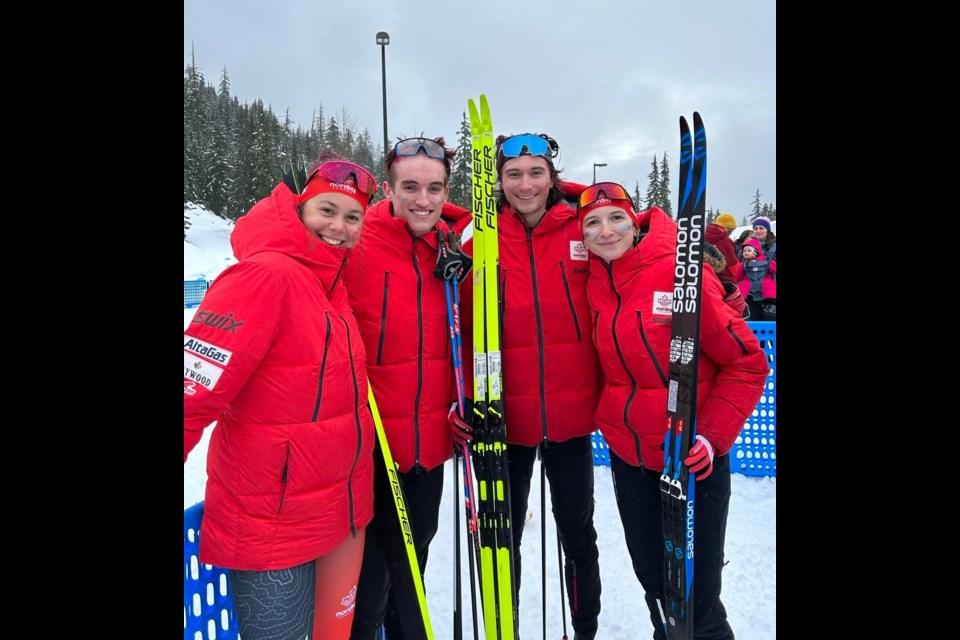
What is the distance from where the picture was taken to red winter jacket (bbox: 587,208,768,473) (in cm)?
188

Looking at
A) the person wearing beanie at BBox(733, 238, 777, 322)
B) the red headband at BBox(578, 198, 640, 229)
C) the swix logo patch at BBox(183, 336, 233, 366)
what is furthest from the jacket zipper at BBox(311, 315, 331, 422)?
the person wearing beanie at BBox(733, 238, 777, 322)

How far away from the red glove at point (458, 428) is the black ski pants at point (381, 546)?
6.5 inches

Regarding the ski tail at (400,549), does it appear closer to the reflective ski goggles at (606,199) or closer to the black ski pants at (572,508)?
the black ski pants at (572,508)

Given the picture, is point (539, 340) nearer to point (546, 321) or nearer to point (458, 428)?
point (546, 321)

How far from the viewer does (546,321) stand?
90.3 inches

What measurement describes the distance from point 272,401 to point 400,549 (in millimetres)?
1001

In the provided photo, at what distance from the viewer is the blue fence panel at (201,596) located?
5.90ft

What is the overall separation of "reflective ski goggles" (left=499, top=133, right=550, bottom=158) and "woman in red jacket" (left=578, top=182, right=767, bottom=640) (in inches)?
14.5

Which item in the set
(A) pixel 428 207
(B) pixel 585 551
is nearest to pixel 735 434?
(B) pixel 585 551

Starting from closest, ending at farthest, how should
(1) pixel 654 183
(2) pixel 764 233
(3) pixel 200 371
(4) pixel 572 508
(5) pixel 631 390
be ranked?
(3) pixel 200 371 < (5) pixel 631 390 < (4) pixel 572 508 < (2) pixel 764 233 < (1) pixel 654 183

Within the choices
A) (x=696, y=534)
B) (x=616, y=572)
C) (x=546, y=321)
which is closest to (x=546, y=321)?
(x=546, y=321)

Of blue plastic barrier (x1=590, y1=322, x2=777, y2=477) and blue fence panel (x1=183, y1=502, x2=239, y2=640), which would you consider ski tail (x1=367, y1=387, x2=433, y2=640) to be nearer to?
blue fence panel (x1=183, y1=502, x2=239, y2=640)

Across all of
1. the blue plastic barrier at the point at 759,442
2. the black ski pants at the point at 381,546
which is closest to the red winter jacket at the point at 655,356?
the black ski pants at the point at 381,546
